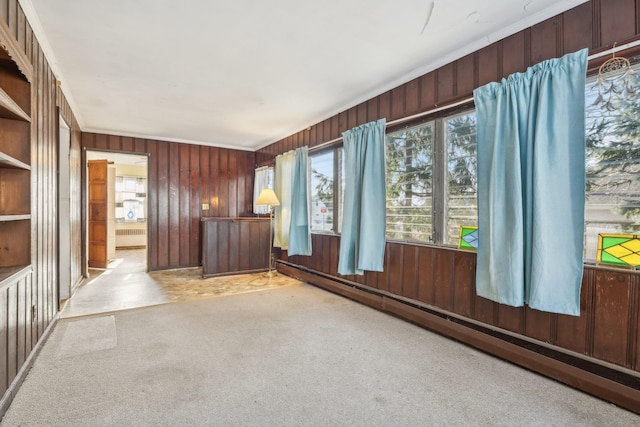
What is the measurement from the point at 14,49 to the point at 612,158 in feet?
11.7

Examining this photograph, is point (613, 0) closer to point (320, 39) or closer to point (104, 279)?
point (320, 39)

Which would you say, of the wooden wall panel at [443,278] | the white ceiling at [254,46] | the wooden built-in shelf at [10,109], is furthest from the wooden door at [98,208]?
the wooden wall panel at [443,278]

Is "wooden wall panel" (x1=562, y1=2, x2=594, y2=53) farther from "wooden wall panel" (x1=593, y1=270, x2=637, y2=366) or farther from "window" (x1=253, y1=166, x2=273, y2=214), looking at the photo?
"window" (x1=253, y1=166, x2=273, y2=214)

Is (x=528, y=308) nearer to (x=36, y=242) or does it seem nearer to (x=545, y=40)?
(x=545, y=40)

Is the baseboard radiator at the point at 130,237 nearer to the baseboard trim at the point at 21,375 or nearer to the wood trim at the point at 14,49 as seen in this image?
the baseboard trim at the point at 21,375

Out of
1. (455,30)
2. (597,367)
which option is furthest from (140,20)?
(597,367)

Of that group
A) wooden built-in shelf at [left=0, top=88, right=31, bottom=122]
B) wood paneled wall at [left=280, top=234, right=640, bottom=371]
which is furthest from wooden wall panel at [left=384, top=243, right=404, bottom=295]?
wooden built-in shelf at [left=0, top=88, right=31, bottom=122]

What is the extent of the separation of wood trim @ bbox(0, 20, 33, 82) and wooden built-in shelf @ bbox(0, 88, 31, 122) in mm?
213

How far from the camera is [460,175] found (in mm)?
2627

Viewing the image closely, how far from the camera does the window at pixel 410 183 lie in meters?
2.90

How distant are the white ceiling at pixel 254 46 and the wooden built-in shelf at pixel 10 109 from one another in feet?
2.47

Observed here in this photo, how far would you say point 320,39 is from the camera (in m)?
2.44

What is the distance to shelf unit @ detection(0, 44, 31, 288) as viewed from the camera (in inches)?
74.9

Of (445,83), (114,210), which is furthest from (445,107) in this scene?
(114,210)
